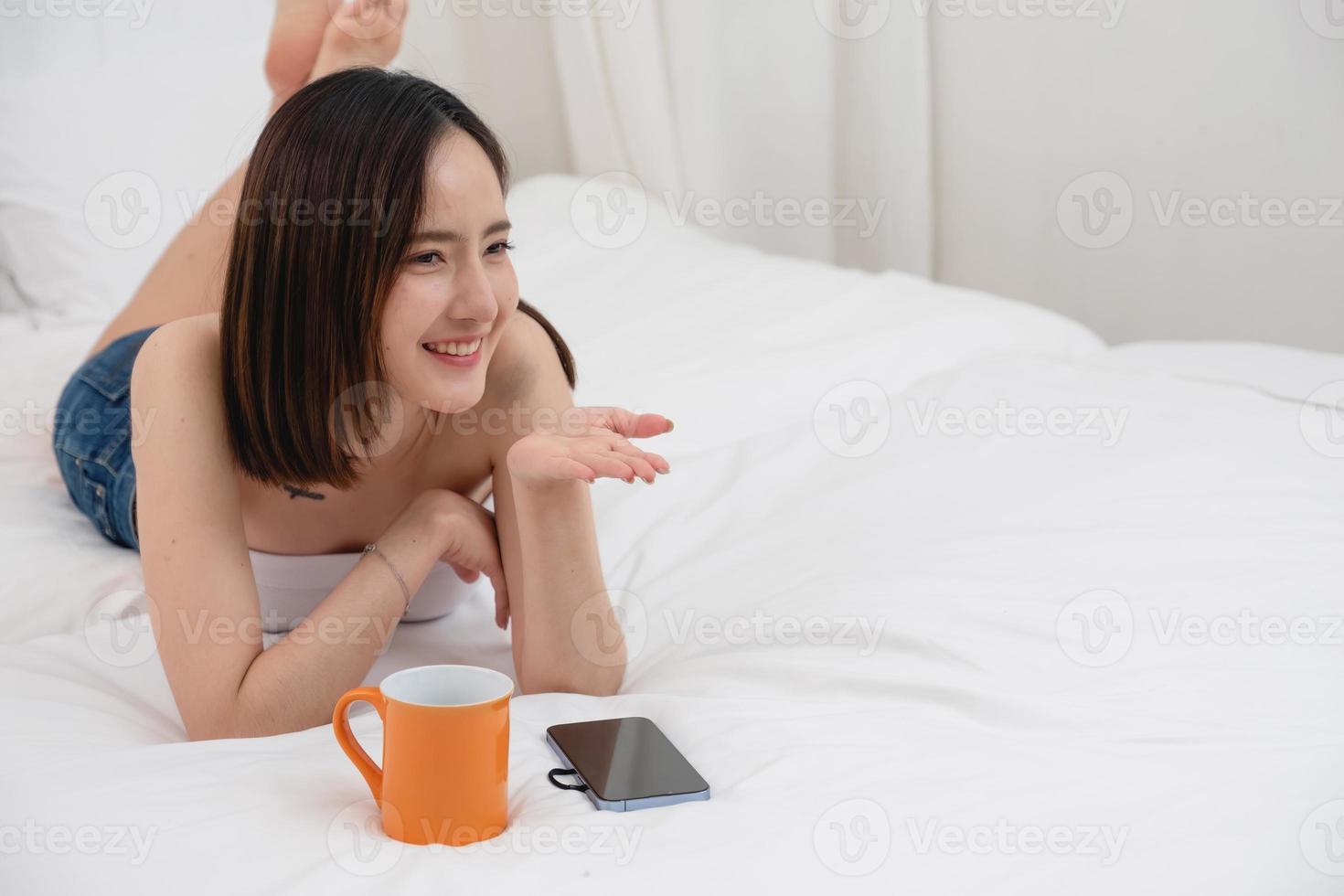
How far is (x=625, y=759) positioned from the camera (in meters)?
0.82

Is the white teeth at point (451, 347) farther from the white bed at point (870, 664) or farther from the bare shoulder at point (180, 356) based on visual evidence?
the white bed at point (870, 664)

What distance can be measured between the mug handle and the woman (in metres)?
0.18

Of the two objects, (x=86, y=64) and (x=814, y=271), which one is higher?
(x=86, y=64)

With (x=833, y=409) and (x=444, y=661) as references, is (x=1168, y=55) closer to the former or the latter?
(x=833, y=409)

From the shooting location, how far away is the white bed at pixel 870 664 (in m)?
0.70

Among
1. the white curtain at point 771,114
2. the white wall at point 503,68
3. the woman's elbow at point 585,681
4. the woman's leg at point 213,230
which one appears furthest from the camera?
the white wall at point 503,68

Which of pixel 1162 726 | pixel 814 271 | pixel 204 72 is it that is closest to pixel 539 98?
pixel 204 72

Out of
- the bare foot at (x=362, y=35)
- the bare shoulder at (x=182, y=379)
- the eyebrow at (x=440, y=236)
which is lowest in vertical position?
the bare shoulder at (x=182, y=379)

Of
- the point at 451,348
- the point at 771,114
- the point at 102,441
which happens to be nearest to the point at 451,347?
the point at 451,348

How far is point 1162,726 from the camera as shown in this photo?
836 mm

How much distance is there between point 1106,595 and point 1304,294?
1.42m

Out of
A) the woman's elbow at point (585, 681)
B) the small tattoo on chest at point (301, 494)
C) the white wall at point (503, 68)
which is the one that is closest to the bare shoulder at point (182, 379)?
the small tattoo on chest at point (301, 494)

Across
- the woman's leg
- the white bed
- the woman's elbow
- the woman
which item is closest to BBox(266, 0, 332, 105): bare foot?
the woman's leg

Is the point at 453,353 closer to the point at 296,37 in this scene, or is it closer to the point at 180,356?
the point at 180,356
